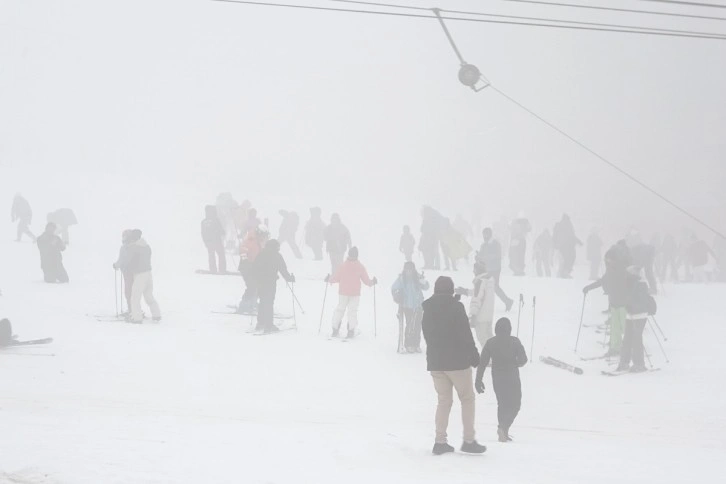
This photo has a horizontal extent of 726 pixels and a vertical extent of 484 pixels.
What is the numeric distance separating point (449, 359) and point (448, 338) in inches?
6.9

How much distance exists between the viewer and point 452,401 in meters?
8.51

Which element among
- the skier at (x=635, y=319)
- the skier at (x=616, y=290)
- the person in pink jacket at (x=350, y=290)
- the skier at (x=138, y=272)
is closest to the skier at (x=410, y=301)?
the person in pink jacket at (x=350, y=290)

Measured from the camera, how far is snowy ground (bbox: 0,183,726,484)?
8.00m

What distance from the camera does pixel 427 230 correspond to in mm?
26141

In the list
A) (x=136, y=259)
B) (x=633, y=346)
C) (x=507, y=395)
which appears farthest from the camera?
(x=136, y=259)

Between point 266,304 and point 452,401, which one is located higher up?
point 266,304

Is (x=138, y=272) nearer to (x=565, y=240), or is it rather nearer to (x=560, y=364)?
(x=560, y=364)

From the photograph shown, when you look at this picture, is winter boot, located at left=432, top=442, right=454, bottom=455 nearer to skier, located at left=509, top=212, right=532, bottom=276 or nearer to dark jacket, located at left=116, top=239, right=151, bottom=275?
dark jacket, located at left=116, top=239, right=151, bottom=275

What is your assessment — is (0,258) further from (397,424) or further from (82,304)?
(397,424)

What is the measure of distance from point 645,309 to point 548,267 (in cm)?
1510

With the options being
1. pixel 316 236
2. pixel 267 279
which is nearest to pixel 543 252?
pixel 316 236

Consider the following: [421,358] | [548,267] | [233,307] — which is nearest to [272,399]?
[421,358]

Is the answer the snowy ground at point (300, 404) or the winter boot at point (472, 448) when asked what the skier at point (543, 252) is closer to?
the snowy ground at point (300, 404)

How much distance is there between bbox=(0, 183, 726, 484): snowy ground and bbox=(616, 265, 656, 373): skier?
295 millimetres
